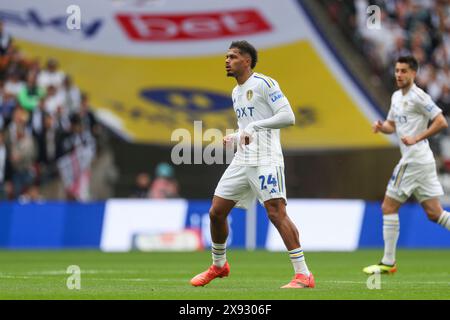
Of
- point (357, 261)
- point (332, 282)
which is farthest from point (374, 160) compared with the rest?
point (332, 282)

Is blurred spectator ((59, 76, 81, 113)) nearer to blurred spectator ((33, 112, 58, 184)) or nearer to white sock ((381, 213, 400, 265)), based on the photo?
blurred spectator ((33, 112, 58, 184))

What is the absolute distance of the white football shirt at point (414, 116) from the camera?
1369 cm

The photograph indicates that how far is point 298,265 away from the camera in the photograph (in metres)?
10.8

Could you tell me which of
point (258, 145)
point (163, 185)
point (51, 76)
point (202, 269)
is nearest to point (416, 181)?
point (202, 269)

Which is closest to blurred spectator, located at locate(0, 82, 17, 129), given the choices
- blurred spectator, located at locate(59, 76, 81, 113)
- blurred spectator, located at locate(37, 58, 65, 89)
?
blurred spectator, located at locate(37, 58, 65, 89)

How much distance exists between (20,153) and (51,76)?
7.90 ft

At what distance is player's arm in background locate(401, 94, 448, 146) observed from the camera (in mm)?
13383

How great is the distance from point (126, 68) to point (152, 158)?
227 cm

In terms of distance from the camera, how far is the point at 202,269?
14.7 meters

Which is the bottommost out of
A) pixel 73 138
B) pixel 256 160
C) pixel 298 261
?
pixel 298 261

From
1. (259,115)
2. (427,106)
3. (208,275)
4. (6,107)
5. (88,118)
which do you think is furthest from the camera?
(88,118)

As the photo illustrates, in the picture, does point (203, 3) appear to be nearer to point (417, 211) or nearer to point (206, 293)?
point (417, 211)

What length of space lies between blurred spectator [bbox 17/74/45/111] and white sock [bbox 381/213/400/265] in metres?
13.1

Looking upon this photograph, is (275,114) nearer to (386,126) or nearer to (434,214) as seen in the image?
(386,126)
